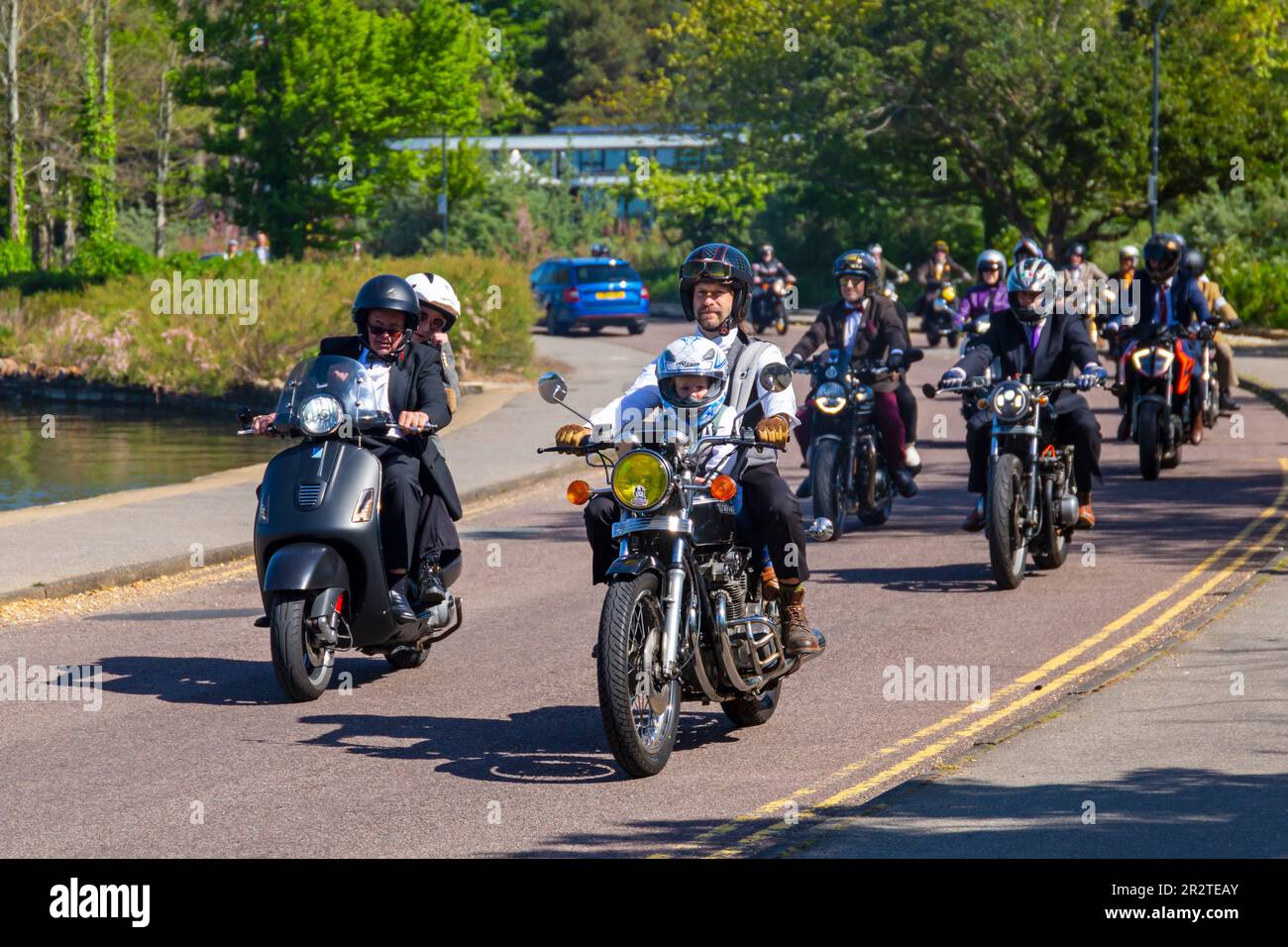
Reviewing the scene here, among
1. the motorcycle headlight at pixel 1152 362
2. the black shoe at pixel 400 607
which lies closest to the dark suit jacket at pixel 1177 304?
the motorcycle headlight at pixel 1152 362

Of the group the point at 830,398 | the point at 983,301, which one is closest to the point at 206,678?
the point at 830,398

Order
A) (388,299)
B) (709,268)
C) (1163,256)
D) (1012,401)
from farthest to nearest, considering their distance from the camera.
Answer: (1163,256), (1012,401), (388,299), (709,268)

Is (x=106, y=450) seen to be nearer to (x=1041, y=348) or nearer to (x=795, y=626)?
(x=1041, y=348)

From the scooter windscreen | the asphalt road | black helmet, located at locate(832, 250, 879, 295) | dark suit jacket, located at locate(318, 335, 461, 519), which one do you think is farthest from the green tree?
the scooter windscreen

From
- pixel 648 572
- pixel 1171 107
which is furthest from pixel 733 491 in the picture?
pixel 1171 107

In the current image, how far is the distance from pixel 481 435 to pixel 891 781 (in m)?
14.3

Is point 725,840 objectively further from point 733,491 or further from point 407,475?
point 407,475

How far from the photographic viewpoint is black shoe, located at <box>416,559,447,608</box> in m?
9.40

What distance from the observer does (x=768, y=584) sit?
26.6 feet

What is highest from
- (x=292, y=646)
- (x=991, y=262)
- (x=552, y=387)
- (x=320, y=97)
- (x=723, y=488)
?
(x=320, y=97)

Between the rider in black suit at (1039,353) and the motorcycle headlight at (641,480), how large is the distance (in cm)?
563

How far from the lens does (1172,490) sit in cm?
1670

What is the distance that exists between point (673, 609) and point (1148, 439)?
10.9 m

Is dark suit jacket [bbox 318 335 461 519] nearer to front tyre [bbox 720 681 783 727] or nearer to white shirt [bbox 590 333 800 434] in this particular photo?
white shirt [bbox 590 333 800 434]
